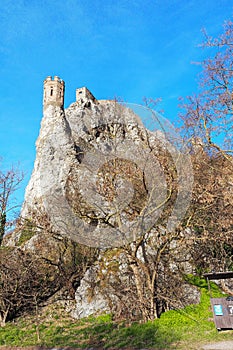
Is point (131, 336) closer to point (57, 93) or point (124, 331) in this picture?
point (124, 331)

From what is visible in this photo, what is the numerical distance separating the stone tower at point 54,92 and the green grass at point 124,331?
33.1 metres

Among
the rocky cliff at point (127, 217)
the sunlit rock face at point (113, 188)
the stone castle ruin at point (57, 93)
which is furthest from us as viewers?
the stone castle ruin at point (57, 93)

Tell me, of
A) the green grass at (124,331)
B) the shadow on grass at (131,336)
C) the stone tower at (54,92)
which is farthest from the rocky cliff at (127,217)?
the stone tower at (54,92)

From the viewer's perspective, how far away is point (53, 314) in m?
12.5

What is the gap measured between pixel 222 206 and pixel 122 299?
16.8 ft

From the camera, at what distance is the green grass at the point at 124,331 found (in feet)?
25.9

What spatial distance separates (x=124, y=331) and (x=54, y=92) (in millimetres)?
38475

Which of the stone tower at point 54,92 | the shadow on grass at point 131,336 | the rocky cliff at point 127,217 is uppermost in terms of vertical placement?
the stone tower at point 54,92

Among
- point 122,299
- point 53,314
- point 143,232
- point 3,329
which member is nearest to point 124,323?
point 122,299

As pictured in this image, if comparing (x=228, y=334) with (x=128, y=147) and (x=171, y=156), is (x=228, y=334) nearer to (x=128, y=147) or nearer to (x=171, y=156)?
(x=171, y=156)

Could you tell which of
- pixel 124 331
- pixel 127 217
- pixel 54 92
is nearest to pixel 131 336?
pixel 124 331

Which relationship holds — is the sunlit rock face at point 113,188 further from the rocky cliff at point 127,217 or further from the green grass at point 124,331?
the green grass at point 124,331

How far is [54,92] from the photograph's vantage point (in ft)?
140

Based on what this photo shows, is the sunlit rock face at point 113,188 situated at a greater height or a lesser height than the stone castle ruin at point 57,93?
lesser
